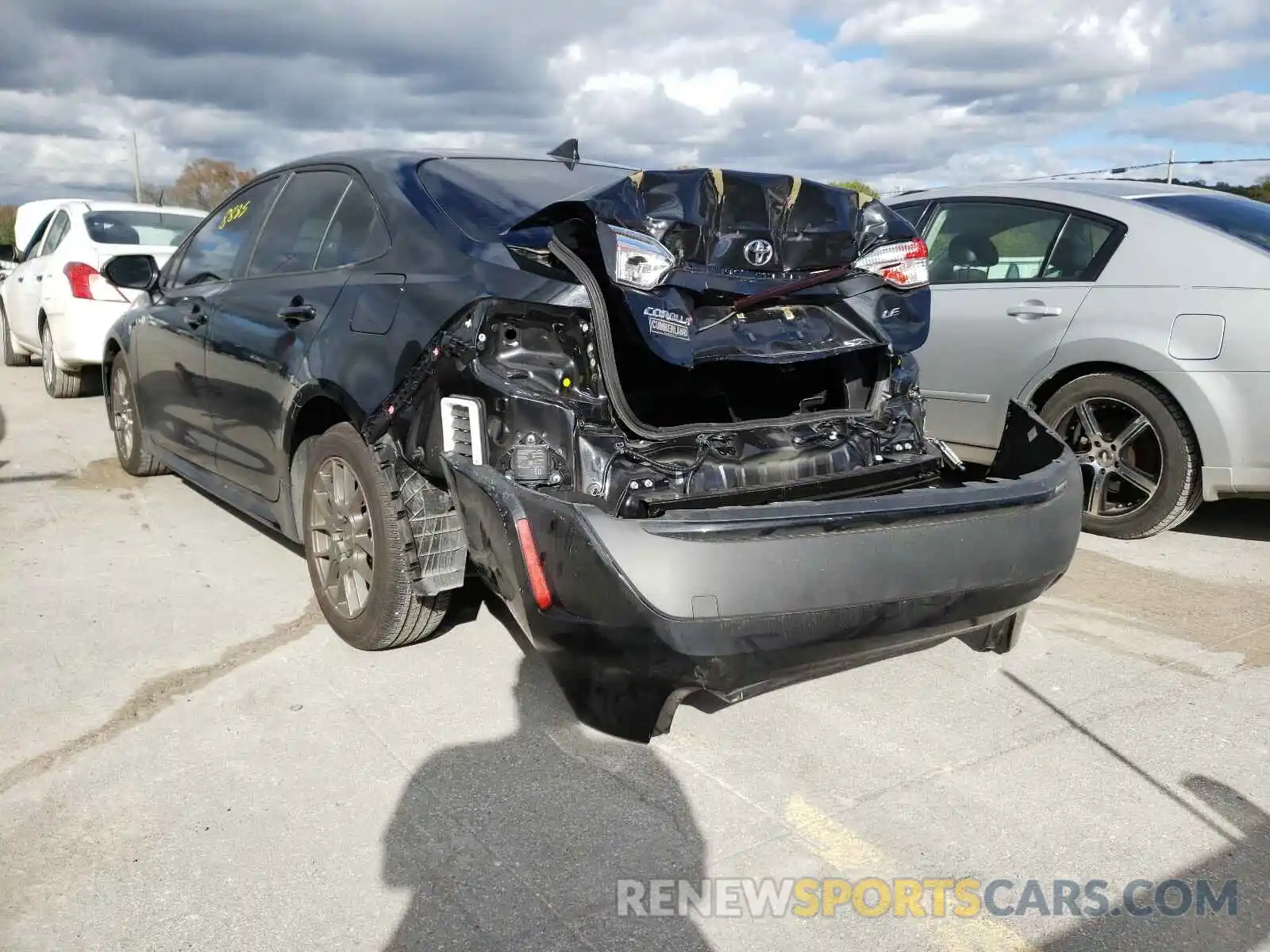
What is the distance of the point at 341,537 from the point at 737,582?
5.50 feet

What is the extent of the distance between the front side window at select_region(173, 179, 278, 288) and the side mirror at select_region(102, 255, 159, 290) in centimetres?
31

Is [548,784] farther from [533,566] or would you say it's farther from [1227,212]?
[1227,212]

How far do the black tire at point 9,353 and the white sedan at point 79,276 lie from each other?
133 centimetres

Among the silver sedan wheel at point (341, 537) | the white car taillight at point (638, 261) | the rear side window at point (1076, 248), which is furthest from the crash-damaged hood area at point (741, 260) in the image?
the rear side window at point (1076, 248)

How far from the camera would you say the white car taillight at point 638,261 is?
2816 mm

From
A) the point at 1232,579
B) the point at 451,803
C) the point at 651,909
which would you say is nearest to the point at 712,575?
the point at 651,909

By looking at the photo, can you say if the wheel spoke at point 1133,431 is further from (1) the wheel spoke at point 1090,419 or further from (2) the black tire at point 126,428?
(2) the black tire at point 126,428

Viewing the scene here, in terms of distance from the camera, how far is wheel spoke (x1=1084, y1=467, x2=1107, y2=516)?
494 cm

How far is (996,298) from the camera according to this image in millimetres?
5230

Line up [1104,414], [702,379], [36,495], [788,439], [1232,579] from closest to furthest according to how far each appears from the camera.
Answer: [788,439] < [702,379] < [1232,579] < [1104,414] < [36,495]

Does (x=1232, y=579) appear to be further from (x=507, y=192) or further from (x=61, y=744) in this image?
(x=61, y=744)

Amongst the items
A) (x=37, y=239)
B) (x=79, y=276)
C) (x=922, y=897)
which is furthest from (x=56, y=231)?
(x=922, y=897)

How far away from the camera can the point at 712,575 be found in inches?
98.5

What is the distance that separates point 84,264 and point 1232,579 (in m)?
8.04
